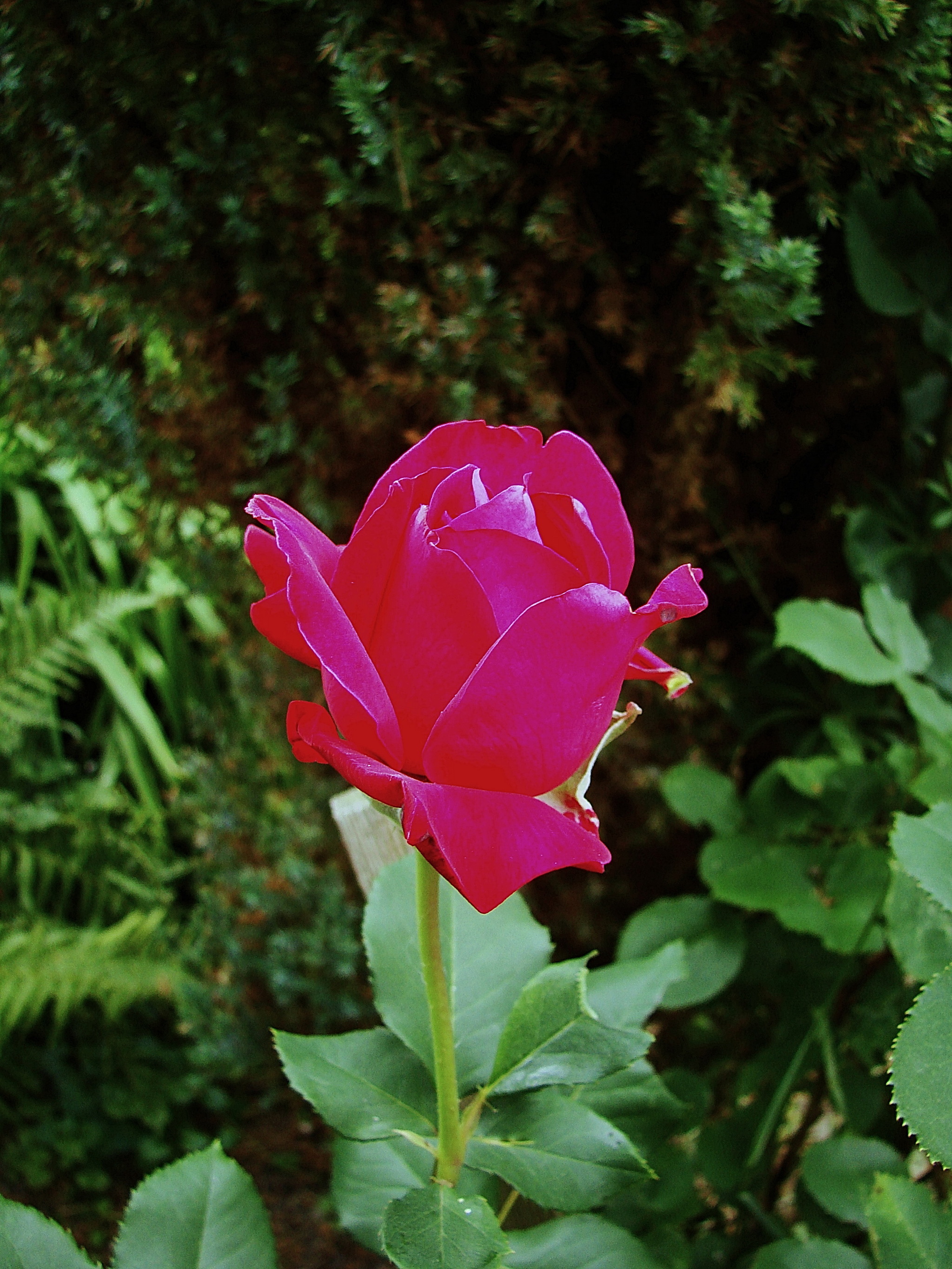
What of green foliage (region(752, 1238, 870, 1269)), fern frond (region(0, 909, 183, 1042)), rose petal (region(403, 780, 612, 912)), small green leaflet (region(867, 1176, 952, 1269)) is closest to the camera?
rose petal (region(403, 780, 612, 912))

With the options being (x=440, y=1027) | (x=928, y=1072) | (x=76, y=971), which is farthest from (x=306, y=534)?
(x=76, y=971)

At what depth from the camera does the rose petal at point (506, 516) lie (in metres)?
0.35

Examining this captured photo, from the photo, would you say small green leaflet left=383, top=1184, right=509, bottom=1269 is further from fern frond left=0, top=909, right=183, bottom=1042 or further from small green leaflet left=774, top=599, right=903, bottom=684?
fern frond left=0, top=909, right=183, bottom=1042

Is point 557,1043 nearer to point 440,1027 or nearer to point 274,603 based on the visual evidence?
point 440,1027

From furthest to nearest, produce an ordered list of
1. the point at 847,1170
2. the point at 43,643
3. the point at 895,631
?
the point at 43,643 < the point at 895,631 < the point at 847,1170

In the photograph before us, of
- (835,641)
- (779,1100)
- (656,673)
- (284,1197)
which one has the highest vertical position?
(656,673)

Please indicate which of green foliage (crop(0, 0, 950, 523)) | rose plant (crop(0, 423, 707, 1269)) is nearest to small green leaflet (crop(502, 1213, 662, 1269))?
rose plant (crop(0, 423, 707, 1269))

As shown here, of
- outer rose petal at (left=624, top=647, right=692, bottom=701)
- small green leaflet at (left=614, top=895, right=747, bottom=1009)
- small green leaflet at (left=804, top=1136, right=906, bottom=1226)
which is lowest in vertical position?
small green leaflet at (left=804, top=1136, right=906, bottom=1226)

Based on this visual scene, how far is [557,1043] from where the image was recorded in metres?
0.47

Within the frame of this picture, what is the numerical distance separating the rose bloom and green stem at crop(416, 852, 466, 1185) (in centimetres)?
Result: 6

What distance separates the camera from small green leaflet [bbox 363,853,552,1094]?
51 centimetres

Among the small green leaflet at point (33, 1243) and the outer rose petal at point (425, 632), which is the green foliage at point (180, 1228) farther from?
the outer rose petal at point (425, 632)

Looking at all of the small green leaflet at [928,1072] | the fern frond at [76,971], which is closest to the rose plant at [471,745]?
the small green leaflet at [928,1072]

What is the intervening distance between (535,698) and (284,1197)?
5.95 ft
